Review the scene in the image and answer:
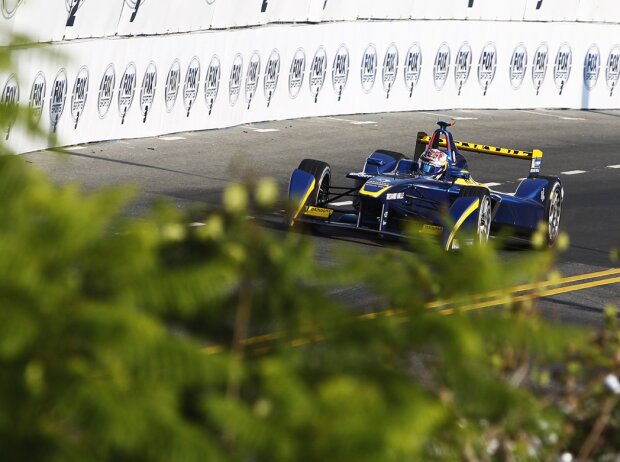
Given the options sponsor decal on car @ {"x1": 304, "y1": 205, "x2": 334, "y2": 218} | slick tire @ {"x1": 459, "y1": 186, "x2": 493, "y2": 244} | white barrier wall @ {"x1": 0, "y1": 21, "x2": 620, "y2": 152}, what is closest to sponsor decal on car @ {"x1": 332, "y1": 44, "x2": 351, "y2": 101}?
white barrier wall @ {"x1": 0, "y1": 21, "x2": 620, "y2": 152}

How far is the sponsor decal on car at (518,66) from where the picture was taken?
3372 cm

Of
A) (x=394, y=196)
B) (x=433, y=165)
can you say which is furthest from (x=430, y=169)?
(x=394, y=196)

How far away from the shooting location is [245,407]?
3.07 meters

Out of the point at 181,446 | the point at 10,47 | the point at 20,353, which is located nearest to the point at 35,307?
the point at 20,353

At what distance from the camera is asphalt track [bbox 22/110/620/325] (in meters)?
16.4

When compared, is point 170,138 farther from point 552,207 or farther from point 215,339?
point 215,339

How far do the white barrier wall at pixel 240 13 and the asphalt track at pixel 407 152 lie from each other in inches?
80.5

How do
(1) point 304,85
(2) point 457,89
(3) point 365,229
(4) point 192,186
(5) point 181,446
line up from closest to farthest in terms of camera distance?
(5) point 181,446 → (3) point 365,229 → (4) point 192,186 → (1) point 304,85 → (2) point 457,89

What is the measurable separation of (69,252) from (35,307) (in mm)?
151

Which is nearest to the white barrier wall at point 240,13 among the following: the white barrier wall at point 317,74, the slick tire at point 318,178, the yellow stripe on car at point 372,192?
the white barrier wall at point 317,74

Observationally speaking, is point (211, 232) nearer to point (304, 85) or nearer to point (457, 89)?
point (304, 85)

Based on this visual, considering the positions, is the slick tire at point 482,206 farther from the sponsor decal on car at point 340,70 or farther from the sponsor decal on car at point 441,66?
the sponsor decal on car at point 441,66

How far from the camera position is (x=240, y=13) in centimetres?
2664

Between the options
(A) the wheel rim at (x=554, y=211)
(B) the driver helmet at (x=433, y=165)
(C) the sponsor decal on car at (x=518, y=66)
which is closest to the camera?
(B) the driver helmet at (x=433, y=165)
